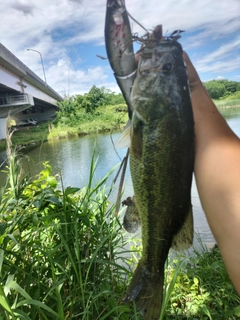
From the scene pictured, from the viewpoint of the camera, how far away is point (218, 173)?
4.20ft

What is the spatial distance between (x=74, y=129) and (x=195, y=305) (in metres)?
21.5

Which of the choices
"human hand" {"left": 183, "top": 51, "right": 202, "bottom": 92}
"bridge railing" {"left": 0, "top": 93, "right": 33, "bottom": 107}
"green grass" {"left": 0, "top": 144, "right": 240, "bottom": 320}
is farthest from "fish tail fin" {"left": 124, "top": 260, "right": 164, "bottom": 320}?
"bridge railing" {"left": 0, "top": 93, "right": 33, "bottom": 107}

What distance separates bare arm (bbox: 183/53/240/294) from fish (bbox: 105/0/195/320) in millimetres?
76

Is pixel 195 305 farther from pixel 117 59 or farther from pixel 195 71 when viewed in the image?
pixel 117 59

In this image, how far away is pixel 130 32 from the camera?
1232 millimetres

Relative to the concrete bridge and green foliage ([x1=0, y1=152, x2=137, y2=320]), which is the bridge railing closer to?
the concrete bridge

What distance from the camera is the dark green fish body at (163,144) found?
4.38 ft

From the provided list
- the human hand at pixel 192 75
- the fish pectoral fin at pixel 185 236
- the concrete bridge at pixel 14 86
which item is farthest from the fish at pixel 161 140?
the concrete bridge at pixel 14 86

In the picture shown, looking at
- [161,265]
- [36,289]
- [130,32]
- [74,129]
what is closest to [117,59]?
[130,32]

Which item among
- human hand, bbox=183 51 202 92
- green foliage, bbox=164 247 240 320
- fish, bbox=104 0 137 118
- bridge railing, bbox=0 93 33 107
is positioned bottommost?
green foliage, bbox=164 247 240 320

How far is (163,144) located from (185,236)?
509 mm

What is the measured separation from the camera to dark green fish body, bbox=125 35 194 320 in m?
1.34

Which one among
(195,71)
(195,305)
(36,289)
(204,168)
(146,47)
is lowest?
(195,305)

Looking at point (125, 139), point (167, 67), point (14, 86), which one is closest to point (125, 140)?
point (125, 139)
